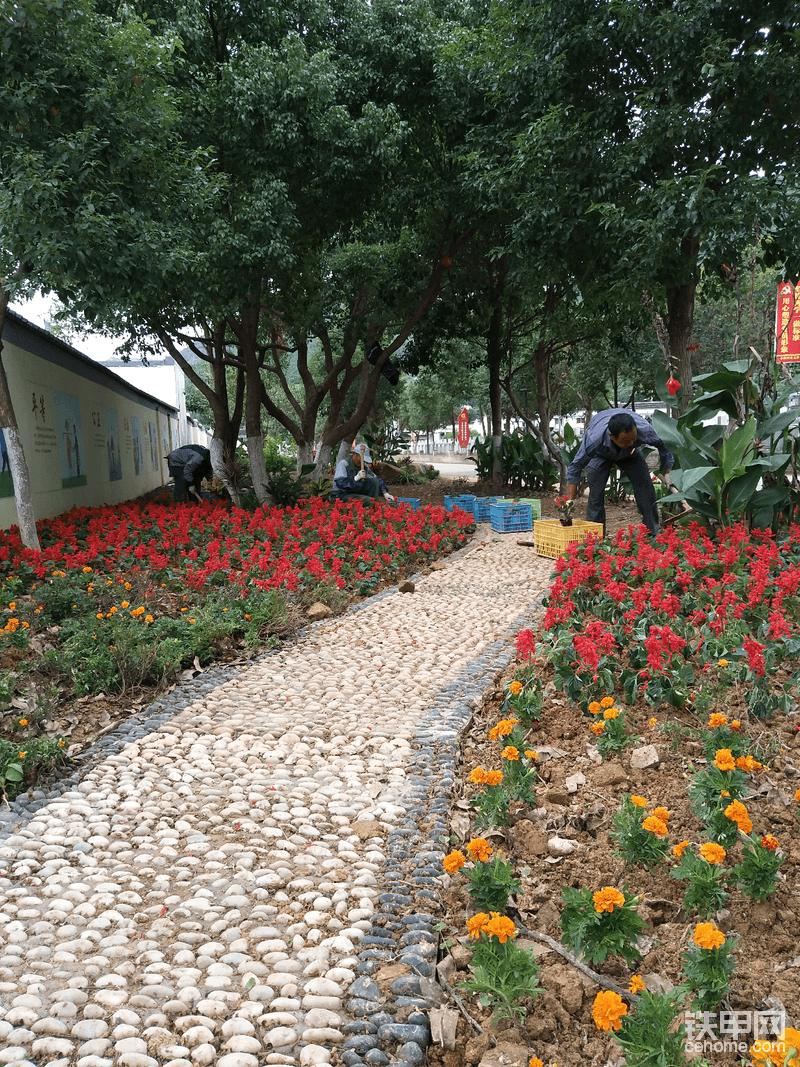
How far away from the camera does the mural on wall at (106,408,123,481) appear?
13781 millimetres

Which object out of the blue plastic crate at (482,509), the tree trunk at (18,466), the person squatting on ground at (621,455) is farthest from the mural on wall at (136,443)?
the person squatting on ground at (621,455)

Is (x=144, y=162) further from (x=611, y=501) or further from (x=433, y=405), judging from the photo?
(x=433, y=405)

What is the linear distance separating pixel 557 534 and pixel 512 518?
2745mm

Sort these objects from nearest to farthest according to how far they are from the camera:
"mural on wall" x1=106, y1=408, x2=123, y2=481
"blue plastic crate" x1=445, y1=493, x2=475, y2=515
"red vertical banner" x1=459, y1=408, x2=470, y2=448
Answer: "blue plastic crate" x1=445, y1=493, x2=475, y2=515, "mural on wall" x1=106, y1=408, x2=123, y2=481, "red vertical banner" x1=459, y1=408, x2=470, y2=448

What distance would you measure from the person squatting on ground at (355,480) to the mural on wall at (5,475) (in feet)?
14.1

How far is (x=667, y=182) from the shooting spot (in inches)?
289

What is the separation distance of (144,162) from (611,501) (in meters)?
9.43

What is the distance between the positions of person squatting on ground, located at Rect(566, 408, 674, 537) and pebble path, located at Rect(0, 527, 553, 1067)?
115 inches

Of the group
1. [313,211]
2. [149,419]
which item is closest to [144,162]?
[313,211]

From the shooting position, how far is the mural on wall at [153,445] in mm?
19000

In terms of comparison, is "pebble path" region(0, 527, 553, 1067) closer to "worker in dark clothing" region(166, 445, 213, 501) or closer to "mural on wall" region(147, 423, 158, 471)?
"worker in dark clothing" region(166, 445, 213, 501)

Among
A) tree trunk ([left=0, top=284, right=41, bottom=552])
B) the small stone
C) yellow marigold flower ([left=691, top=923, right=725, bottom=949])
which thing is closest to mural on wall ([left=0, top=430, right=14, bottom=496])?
tree trunk ([left=0, top=284, right=41, bottom=552])

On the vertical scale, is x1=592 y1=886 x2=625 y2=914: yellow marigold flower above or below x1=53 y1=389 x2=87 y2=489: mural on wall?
below

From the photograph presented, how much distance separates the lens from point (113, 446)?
14172 millimetres
